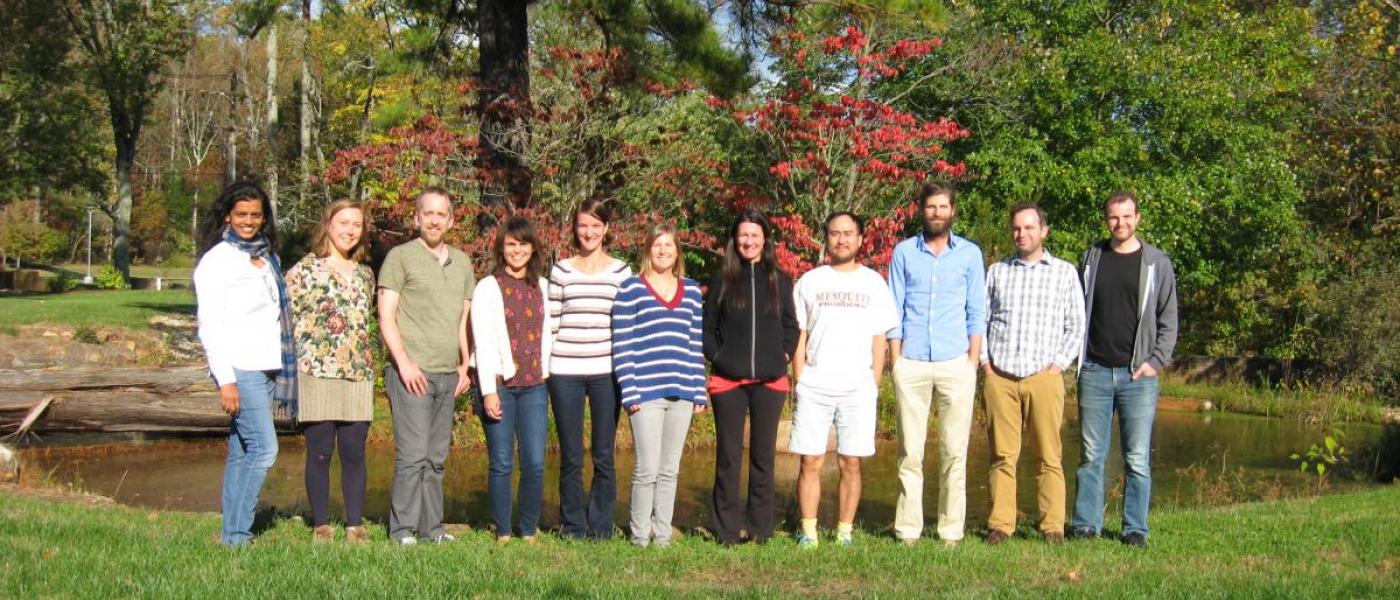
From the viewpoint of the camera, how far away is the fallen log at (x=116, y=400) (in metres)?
11.1

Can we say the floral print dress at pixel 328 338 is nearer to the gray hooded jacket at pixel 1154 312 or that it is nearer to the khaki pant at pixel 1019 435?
the khaki pant at pixel 1019 435

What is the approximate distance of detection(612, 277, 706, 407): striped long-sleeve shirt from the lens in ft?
19.7

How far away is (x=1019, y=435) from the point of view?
6.53 m

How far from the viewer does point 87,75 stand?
1242 inches

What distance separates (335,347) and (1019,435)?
3.72 m

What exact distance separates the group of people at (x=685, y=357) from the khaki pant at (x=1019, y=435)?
12mm

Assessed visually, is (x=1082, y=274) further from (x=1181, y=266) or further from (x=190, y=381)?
(x=1181, y=266)

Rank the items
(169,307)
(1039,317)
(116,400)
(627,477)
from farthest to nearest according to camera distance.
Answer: (169,307) → (116,400) → (627,477) → (1039,317)

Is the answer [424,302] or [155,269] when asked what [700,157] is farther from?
[155,269]

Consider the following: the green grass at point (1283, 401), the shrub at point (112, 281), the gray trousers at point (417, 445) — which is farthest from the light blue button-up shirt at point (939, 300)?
the shrub at point (112, 281)

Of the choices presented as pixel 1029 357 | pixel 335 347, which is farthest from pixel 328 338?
pixel 1029 357

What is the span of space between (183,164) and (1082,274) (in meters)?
54.6

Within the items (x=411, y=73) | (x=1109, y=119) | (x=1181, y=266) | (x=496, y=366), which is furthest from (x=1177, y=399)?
(x=496, y=366)

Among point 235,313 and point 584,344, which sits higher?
point 235,313
